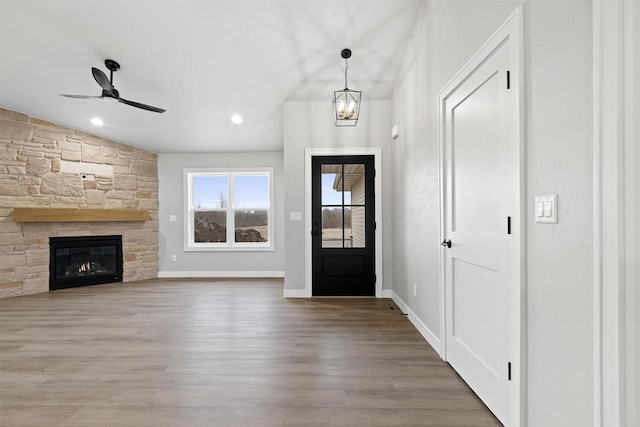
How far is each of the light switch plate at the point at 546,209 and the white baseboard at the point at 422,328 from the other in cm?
154

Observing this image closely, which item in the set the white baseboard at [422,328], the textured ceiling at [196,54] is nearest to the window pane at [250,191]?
the textured ceiling at [196,54]

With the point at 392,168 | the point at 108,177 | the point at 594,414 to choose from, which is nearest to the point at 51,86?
the point at 108,177

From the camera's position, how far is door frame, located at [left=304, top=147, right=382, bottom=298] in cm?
456

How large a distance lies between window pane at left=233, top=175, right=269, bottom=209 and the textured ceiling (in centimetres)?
150

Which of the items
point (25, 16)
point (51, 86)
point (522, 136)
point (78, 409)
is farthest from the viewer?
point (51, 86)

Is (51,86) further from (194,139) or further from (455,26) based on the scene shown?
(455,26)

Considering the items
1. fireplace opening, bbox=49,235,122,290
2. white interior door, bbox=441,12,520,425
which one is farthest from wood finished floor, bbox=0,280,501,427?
fireplace opening, bbox=49,235,122,290

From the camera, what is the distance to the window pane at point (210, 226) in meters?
6.47

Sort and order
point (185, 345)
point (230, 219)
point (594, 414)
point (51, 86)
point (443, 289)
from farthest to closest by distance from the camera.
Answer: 1. point (230, 219)
2. point (51, 86)
3. point (185, 345)
4. point (443, 289)
5. point (594, 414)

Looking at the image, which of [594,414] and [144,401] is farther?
[144,401]

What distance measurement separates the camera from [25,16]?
318cm

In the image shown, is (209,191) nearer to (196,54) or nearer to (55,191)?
(55,191)

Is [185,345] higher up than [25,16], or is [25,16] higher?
[25,16]

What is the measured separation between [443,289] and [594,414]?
1.40 meters
